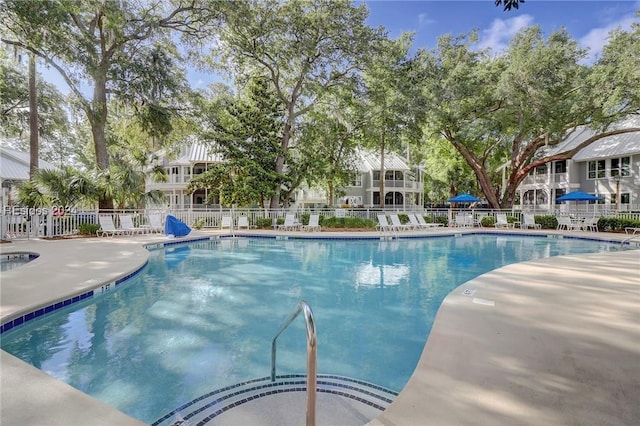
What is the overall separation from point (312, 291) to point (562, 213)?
18289 mm

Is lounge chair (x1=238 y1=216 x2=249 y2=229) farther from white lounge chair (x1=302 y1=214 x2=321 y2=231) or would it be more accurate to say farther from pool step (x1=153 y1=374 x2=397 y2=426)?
pool step (x1=153 y1=374 x2=397 y2=426)

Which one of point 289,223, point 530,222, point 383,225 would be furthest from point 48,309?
point 530,222

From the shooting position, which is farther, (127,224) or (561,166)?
(561,166)

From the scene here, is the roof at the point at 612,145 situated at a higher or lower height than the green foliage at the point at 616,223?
higher

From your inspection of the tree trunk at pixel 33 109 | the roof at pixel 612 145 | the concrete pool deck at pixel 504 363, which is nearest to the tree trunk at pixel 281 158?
the tree trunk at pixel 33 109

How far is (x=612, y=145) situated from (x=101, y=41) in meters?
31.3

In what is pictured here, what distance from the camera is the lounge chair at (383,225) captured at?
52.6 ft

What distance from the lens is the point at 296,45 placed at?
1667 cm

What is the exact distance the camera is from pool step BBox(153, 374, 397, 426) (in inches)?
97.3

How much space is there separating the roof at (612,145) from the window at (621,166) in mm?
637

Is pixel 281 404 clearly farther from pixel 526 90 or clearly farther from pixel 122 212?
pixel 526 90

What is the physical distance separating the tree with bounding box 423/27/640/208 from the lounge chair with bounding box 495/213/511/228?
4344mm

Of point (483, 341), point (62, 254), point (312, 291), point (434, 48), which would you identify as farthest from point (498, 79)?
point (62, 254)

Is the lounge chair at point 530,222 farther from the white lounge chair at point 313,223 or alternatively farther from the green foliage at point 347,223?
the white lounge chair at point 313,223
